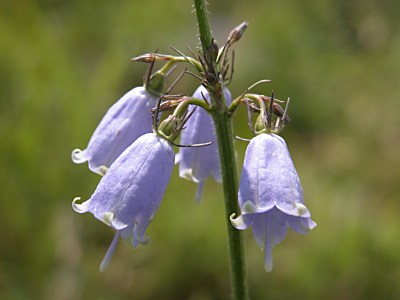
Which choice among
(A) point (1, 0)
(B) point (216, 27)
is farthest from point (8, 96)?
(B) point (216, 27)

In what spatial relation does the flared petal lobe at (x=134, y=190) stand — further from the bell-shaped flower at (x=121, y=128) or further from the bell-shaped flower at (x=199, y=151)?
the bell-shaped flower at (x=199, y=151)

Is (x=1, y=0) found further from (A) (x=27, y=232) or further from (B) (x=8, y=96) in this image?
(A) (x=27, y=232)

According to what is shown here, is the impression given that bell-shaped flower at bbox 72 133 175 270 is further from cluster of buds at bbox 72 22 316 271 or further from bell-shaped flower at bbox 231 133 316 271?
bell-shaped flower at bbox 231 133 316 271

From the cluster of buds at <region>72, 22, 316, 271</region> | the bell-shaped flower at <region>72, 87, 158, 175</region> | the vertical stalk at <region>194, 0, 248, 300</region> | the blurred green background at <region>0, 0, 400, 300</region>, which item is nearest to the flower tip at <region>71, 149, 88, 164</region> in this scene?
the bell-shaped flower at <region>72, 87, 158, 175</region>

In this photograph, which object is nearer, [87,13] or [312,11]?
[312,11]

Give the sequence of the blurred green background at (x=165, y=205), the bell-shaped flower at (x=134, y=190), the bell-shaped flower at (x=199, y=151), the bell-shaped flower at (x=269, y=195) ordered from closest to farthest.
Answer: the bell-shaped flower at (x=269, y=195) < the bell-shaped flower at (x=134, y=190) < the bell-shaped flower at (x=199, y=151) < the blurred green background at (x=165, y=205)

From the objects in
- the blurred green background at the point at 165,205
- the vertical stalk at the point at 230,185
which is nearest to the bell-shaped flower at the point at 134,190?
the vertical stalk at the point at 230,185

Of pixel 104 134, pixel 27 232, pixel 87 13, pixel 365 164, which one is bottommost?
pixel 365 164

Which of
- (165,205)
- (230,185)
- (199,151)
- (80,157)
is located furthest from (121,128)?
(165,205)
